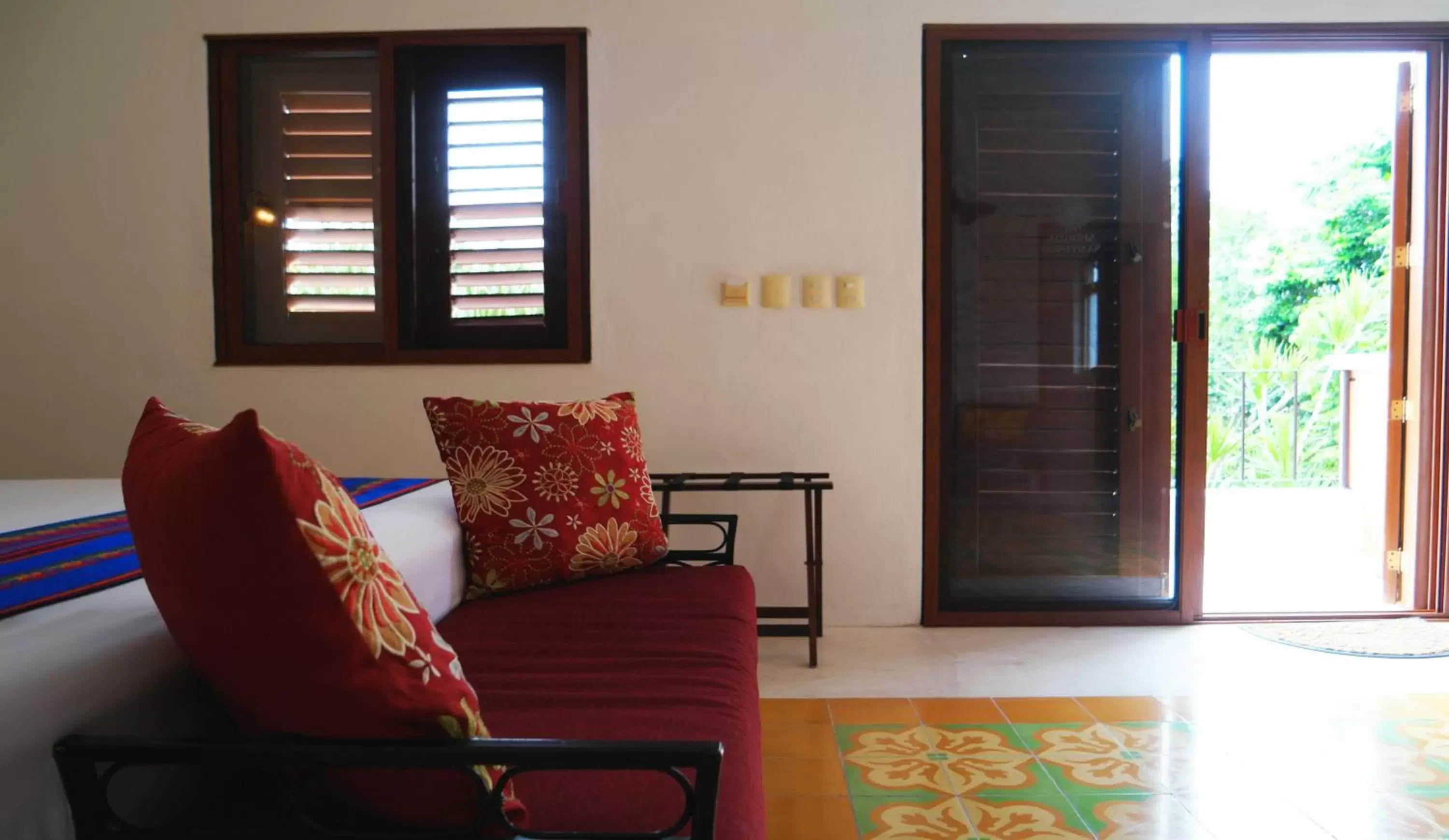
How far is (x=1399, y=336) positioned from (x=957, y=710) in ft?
7.86

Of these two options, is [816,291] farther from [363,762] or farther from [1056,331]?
[363,762]

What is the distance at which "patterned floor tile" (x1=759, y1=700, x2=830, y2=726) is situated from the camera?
2.25 metres

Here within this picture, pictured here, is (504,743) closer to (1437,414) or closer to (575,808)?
(575,808)

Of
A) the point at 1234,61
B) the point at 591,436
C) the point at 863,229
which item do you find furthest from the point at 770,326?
the point at 1234,61

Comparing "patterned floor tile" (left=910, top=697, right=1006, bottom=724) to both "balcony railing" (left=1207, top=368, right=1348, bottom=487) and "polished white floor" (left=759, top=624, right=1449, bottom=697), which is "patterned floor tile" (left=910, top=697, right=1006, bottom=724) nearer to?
"polished white floor" (left=759, top=624, right=1449, bottom=697)

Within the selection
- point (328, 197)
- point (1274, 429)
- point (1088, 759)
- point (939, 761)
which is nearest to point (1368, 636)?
point (1088, 759)

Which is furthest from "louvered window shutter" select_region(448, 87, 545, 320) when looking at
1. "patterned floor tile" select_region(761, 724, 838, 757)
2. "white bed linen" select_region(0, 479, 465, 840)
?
"white bed linen" select_region(0, 479, 465, 840)

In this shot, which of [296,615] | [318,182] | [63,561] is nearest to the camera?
[296,615]

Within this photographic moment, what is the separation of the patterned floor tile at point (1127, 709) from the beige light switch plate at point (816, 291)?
1517 mm

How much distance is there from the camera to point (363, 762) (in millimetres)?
786

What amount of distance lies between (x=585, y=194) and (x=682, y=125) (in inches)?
16.7

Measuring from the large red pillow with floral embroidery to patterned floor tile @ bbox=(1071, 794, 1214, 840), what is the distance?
134 cm

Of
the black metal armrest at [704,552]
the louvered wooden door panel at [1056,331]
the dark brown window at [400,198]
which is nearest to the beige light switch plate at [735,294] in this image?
the dark brown window at [400,198]

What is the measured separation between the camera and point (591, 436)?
2.03 metres
